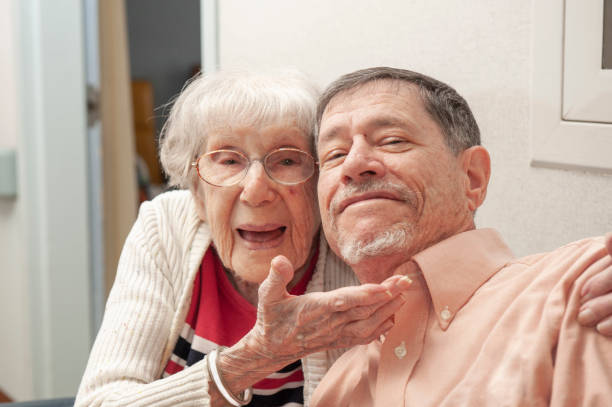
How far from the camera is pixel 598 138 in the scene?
1.31 metres

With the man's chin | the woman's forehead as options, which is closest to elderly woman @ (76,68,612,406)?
the woman's forehead

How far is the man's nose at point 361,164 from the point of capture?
1.18m

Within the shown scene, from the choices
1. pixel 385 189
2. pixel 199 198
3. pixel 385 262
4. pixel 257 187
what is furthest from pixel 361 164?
pixel 199 198

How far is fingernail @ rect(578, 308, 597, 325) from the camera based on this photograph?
938 mm

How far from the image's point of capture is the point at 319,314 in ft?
3.59

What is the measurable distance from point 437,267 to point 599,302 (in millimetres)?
273

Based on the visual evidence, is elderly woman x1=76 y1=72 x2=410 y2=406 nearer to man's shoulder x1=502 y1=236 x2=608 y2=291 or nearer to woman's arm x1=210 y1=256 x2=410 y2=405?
woman's arm x1=210 y1=256 x2=410 y2=405

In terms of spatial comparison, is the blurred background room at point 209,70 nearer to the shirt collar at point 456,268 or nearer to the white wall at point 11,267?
the white wall at point 11,267

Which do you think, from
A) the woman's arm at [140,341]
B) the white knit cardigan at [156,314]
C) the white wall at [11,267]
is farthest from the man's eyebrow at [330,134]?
the white wall at [11,267]

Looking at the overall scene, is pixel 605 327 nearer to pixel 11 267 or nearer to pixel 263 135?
pixel 263 135

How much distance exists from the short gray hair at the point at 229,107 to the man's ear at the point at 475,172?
369 millimetres

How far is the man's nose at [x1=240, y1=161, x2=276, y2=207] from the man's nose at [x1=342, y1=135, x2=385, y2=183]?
261 mm

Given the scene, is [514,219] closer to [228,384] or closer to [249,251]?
[249,251]

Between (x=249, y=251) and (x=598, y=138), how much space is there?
0.72 m
